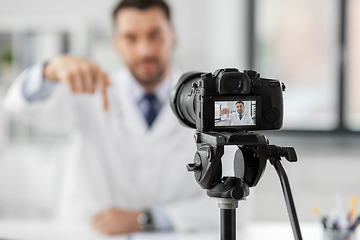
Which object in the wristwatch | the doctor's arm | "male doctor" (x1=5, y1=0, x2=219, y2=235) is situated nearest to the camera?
the doctor's arm

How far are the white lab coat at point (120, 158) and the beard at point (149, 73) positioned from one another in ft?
0.35

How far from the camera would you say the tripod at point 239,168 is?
677mm

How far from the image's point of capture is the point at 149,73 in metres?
1.72

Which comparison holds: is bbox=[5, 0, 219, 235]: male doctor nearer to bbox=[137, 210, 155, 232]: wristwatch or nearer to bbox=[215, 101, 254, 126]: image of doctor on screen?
bbox=[137, 210, 155, 232]: wristwatch

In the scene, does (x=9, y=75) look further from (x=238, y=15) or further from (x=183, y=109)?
(x=183, y=109)

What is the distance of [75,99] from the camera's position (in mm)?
1722

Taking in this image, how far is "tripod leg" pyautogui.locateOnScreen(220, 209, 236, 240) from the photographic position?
0.72 meters

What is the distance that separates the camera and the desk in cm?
69

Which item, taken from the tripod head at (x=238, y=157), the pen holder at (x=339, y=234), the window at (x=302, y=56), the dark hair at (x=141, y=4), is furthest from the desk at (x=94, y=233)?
the window at (x=302, y=56)

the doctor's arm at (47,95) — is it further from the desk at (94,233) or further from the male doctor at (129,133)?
the desk at (94,233)

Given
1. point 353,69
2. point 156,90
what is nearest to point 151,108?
point 156,90

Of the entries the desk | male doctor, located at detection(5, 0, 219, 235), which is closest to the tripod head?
the desk

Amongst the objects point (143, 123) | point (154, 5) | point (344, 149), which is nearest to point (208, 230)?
point (143, 123)

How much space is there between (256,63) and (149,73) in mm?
1686
